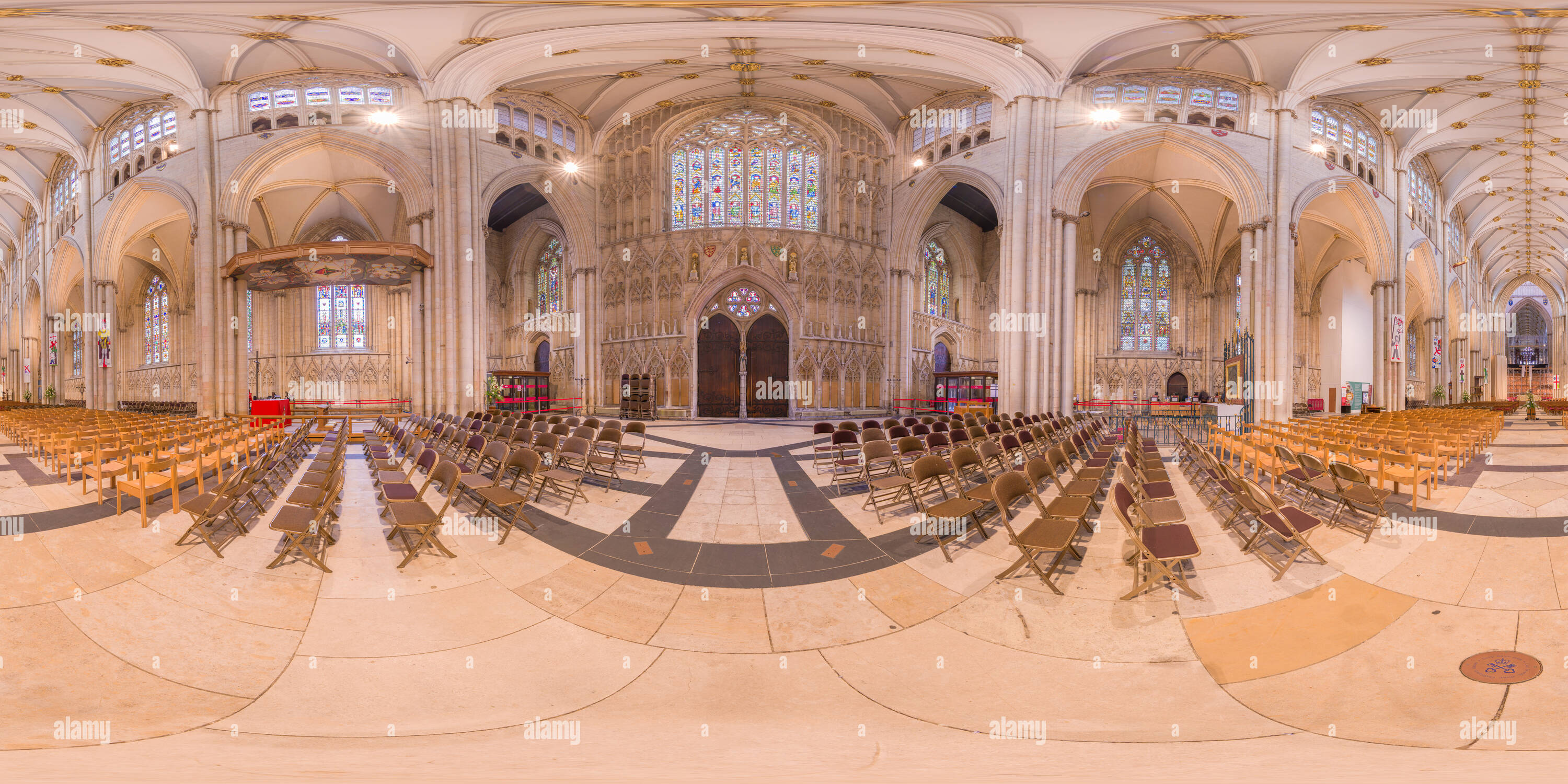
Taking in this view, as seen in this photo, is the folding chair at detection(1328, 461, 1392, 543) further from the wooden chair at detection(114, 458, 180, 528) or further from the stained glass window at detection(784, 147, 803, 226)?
the stained glass window at detection(784, 147, 803, 226)

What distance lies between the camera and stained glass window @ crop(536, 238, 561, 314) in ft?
97.6

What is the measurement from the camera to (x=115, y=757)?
2660mm

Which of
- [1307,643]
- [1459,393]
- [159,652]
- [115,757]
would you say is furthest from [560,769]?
[1459,393]

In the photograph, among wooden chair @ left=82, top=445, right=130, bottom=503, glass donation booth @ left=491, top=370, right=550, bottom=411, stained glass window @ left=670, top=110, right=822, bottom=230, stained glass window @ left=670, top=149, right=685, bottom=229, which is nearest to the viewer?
wooden chair @ left=82, top=445, right=130, bottom=503

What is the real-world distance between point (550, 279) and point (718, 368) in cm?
1145

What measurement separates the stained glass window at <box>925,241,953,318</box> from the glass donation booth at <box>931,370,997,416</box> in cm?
433

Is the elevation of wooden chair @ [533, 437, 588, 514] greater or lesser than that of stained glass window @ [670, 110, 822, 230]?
lesser

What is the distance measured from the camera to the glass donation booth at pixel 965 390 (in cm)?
2502

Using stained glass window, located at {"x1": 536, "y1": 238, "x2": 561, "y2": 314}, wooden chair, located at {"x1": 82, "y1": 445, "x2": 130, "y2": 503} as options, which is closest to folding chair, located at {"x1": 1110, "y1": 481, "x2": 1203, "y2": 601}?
wooden chair, located at {"x1": 82, "y1": 445, "x2": 130, "y2": 503}

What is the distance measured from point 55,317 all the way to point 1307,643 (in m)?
45.2

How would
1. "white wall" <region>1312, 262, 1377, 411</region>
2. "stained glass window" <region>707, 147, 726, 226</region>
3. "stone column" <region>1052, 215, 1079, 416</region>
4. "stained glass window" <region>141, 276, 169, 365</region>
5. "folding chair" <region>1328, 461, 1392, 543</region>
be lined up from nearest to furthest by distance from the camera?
"folding chair" <region>1328, 461, 1392, 543</region>, "stone column" <region>1052, 215, 1079, 416</region>, "stained glass window" <region>707, 147, 726, 226</region>, "white wall" <region>1312, 262, 1377, 411</region>, "stained glass window" <region>141, 276, 169, 365</region>

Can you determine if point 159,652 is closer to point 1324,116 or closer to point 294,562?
point 294,562

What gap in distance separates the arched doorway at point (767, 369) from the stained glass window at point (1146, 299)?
1833cm

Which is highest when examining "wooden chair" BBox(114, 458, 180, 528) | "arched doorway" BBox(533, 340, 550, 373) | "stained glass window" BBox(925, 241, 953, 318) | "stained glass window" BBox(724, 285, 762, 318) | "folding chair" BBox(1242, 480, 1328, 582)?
"stained glass window" BBox(925, 241, 953, 318)
